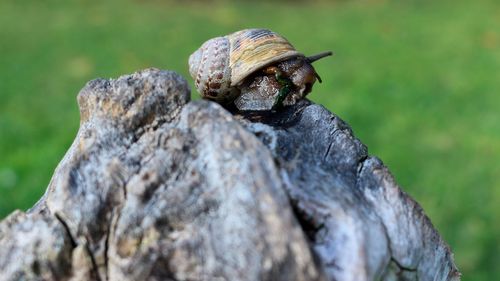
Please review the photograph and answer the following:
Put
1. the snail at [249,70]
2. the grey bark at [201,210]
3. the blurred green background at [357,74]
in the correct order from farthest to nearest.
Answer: the blurred green background at [357,74], the snail at [249,70], the grey bark at [201,210]

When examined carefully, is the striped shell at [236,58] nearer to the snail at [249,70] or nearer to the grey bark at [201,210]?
the snail at [249,70]

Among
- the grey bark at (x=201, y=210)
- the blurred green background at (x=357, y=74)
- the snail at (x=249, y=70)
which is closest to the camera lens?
the grey bark at (x=201, y=210)

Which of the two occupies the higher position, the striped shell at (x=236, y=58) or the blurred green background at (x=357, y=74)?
the striped shell at (x=236, y=58)

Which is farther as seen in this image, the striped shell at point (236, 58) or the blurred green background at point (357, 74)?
the blurred green background at point (357, 74)

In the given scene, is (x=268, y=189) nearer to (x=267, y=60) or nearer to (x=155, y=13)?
(x=267, y=60)

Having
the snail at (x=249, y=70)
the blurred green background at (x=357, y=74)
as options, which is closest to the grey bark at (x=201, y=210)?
the snail at (x=249, y=70)
